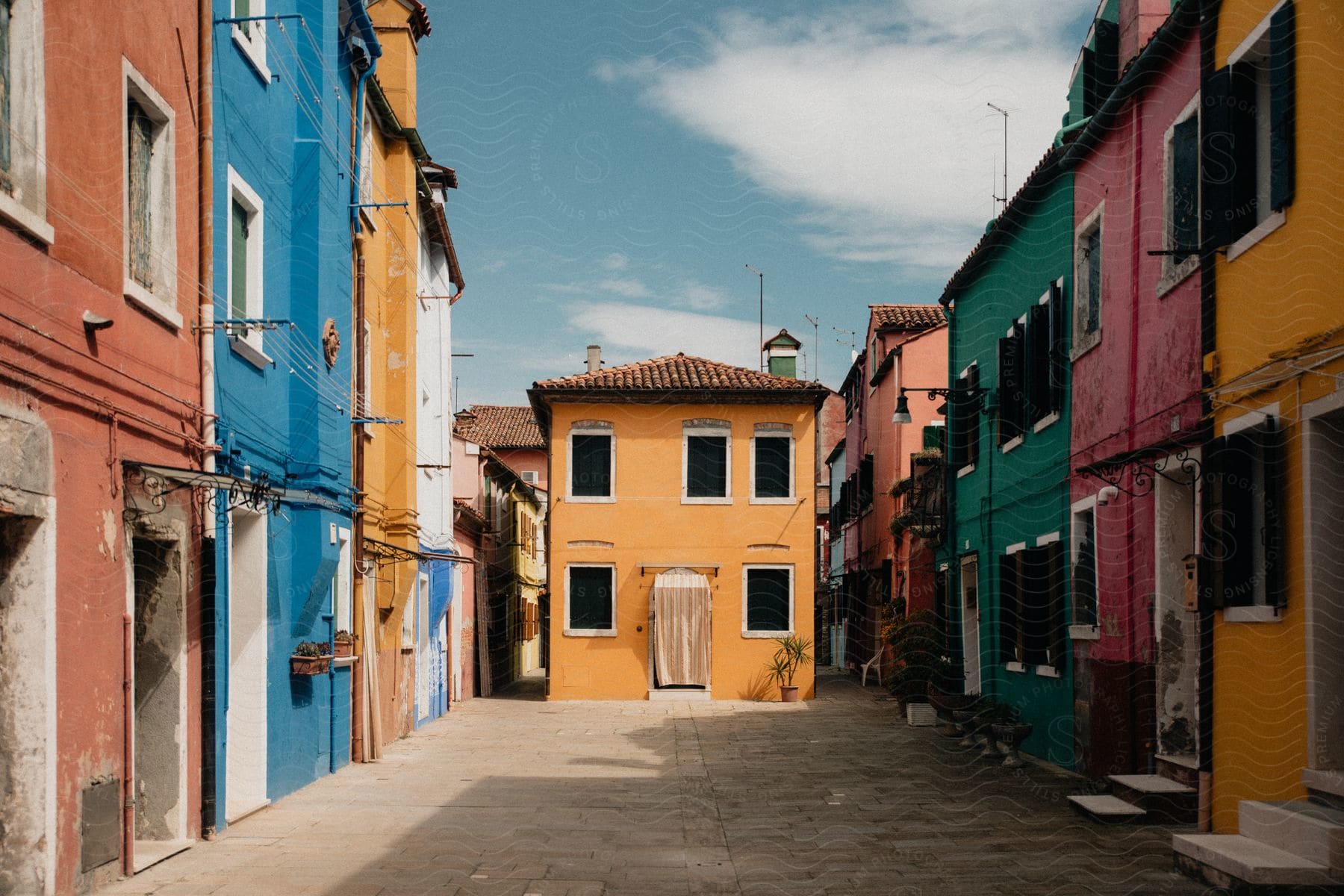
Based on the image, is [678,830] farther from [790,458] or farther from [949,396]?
[790,458]

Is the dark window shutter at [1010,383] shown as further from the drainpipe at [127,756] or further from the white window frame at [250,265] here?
the drainpipe at [127,756]

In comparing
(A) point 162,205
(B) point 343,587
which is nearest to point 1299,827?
(A) point 162,205

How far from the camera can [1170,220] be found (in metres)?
10.9

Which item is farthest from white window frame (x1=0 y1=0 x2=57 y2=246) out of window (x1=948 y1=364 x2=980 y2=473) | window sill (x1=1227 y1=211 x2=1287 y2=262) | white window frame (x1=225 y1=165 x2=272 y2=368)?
window (x1=948 y1=364 x2=980 y2=473)

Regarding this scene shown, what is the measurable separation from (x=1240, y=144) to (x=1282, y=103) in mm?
710

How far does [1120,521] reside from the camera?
12008mm

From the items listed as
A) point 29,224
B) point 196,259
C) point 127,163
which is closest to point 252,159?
point 196,259

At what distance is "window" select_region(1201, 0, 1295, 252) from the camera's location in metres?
8.64

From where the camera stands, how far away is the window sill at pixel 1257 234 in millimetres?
8211

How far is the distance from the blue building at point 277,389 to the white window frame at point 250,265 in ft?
0.06

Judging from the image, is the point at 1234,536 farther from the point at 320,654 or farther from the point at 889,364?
the point at 889,364

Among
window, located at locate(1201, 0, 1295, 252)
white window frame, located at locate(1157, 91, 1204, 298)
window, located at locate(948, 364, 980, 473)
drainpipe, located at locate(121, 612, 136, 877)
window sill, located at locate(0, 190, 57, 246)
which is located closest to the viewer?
window sill, located at locate(0, 190, 57, 246)

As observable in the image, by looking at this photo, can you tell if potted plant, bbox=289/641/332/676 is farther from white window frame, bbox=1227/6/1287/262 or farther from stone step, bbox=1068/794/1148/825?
white window frame, bbox=1227/6/1287/262

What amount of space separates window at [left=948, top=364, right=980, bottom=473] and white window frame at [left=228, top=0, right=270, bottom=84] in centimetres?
1045
